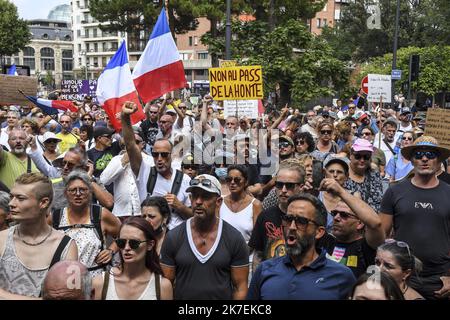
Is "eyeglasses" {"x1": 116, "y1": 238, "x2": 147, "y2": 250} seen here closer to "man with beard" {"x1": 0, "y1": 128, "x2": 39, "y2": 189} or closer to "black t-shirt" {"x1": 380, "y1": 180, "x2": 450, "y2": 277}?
"black t-shirt" {"x1": 380, "y1": 180, "x2": 450, "y2": 277}

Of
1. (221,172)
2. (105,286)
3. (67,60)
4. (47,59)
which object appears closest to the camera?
(105,286)

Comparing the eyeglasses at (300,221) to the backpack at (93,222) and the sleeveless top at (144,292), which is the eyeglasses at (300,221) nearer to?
the sleeveless top at (144,292)

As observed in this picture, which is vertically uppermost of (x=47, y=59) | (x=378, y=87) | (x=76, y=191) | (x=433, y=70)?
(x=47, y=59)

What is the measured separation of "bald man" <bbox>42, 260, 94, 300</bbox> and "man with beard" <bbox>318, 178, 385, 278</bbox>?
1.56 metres

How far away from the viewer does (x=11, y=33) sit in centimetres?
5175

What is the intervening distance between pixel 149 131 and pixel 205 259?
20.1 feet

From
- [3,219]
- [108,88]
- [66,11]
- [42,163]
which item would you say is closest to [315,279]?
[3,219]

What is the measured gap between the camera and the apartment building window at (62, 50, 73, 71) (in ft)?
388

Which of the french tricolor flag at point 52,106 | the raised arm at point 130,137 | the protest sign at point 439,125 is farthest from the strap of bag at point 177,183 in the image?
the french tricolor flag at point 52,106

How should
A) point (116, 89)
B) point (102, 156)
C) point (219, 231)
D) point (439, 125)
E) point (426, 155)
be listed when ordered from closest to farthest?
point (219, 231) < point (426, 155) < point (439, 125) < point (102, 156) < point (116, 89)

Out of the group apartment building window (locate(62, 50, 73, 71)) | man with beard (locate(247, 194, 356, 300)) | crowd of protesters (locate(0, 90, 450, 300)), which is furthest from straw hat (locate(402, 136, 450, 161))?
apartment building window (locate(62, 50, 73, 71))

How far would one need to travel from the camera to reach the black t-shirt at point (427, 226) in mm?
4426

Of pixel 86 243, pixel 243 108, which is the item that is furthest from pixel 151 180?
pixel 243 108

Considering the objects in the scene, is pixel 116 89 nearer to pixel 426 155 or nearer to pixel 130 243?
pixel 426 155
